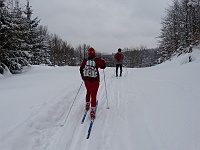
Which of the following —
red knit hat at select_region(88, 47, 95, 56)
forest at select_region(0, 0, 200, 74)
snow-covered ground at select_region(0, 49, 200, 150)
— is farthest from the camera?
forest at select_region(0, 0, 200, 74)

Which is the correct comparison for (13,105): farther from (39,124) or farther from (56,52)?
(56,52)

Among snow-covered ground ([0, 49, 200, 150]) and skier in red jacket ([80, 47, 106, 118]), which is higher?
skier in red jacket ([80, 47, 106, 118])

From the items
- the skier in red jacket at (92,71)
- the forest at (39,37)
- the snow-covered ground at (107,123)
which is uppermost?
the forest at (39,37)

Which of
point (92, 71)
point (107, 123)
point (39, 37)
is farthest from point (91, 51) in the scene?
point (39, 37)

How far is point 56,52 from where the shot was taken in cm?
5697

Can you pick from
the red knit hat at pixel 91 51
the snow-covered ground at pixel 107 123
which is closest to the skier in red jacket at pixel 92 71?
the red knit hat at pixel 91 51

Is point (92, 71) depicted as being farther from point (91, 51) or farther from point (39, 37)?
point (39, 37)

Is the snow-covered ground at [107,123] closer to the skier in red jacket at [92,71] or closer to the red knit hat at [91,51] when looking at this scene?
the skier in red jacket at [92,71]

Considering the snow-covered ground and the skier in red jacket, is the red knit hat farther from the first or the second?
the snow-covered ground

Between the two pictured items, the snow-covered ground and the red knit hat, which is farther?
the red knit hat

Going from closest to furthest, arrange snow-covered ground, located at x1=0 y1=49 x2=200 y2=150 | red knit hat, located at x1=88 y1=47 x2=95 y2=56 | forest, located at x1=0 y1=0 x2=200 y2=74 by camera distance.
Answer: snow-covered ground, located at x1=0 y1=49 x2=200 y2=150, red knit hat, located at x1=88 y1=47 x2=95 y2=56, forest, located at x1=0 y1=0 x2=200 y2=74

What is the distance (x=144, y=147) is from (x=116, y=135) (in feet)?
2.52

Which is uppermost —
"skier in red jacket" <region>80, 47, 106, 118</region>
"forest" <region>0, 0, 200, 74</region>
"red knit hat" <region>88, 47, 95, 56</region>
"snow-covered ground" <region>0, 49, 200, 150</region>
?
"forest" <region>0, 0, 200, 74</region>

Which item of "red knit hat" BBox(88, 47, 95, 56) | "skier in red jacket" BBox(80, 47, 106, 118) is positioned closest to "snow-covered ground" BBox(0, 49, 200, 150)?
"skier in red jacket" BBox(80, 47, 106, 118)
